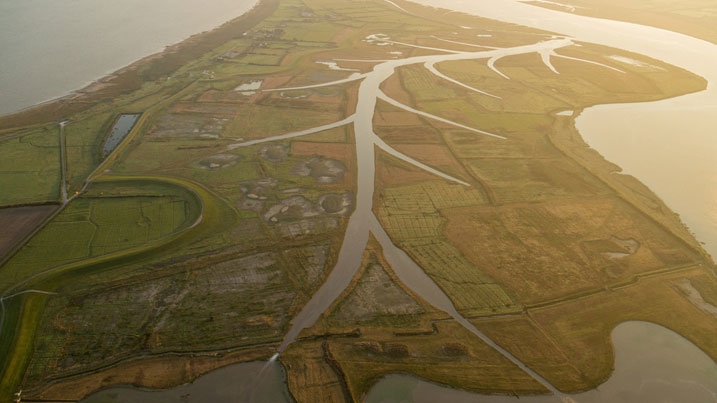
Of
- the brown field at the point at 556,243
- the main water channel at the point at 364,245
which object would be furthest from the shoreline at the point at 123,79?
the brown field at the point at 556,243

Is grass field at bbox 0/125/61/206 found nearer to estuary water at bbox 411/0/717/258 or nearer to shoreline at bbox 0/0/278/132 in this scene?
shoreline at bbox 0/0/278/132

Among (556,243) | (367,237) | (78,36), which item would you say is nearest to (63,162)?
(367,237)

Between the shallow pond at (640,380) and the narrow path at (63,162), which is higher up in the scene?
the narrow path at (63,162)

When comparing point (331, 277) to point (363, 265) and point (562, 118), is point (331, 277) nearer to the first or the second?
point (363, 265)

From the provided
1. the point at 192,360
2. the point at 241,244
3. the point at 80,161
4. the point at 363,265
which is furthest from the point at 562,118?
the point at 80,161

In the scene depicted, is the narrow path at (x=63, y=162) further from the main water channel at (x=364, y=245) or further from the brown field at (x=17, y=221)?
the main water channel at (x=364, y=245)
